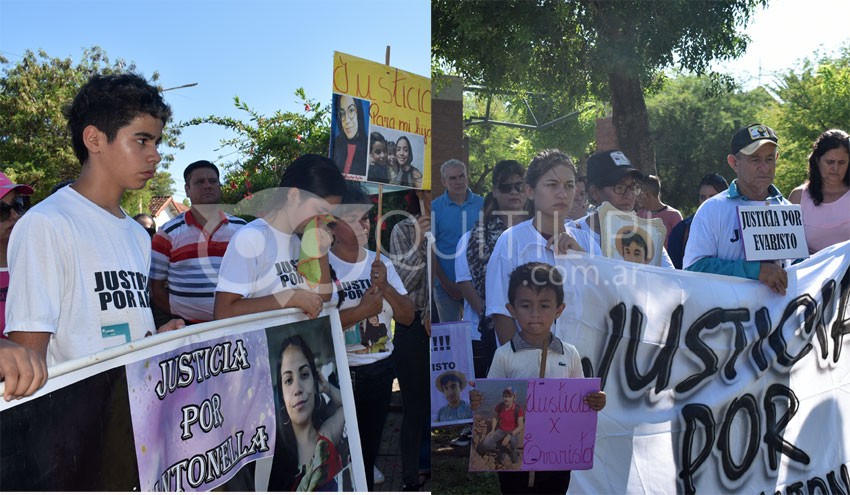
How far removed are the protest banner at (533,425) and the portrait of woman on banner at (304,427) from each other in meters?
0.69

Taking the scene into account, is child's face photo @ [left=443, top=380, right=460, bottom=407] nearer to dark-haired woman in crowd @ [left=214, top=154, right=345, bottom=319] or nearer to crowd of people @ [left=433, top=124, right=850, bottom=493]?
crowd of people @ [left=433, top=124, right=850, bottom=493]

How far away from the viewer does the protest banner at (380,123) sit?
438 centimetres

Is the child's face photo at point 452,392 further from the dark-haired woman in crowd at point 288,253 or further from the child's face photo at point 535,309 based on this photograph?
the dark-haired woman in crowd at point 288,253

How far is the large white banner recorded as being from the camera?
3729 mm

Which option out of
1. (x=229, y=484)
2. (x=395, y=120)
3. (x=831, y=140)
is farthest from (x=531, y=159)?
(x=229, y=484)

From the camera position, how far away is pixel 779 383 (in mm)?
4090

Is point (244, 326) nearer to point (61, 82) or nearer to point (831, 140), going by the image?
point (831, 140)

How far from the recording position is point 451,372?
15.2 feet

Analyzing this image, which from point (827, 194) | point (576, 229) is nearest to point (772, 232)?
point (827, 194)

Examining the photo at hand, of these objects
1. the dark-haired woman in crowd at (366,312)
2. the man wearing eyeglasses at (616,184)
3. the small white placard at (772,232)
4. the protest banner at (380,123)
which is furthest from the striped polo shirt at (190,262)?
the small white placard at (772,232)

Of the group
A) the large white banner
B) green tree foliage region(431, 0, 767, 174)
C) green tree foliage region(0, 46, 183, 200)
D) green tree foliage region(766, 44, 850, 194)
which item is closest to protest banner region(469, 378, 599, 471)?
the large white banner

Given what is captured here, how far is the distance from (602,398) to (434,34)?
8.93 ft

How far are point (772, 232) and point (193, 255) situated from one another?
305cm

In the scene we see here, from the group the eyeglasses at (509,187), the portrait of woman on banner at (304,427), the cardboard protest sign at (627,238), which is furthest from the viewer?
the eyeglasses at (509,187)
